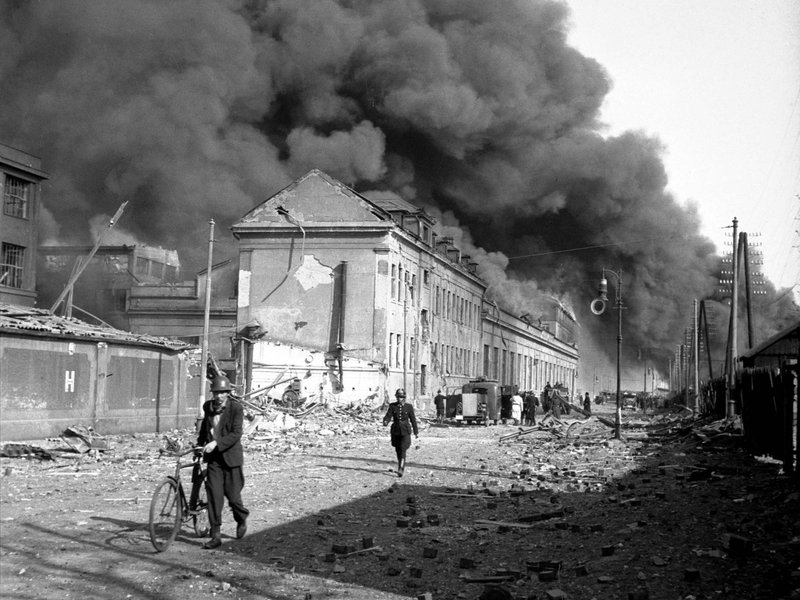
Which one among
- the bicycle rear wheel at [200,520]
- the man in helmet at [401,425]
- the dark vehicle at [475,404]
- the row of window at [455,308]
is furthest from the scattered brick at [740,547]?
the row of window at [455,308]

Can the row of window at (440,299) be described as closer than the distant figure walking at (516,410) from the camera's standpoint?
No

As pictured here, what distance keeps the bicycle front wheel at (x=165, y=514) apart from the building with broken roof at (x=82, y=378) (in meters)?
12.9

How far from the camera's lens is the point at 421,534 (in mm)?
9852

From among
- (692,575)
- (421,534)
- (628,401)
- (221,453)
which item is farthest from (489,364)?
(692,575)

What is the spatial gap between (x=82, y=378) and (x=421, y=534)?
15.6 metres

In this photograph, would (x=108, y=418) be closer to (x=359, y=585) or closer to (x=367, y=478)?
(x=367, y=478)

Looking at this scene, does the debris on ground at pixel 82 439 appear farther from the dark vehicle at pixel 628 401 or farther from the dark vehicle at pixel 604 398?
the dark vehicle at pixel 604 398

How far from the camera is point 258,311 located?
1743 inches

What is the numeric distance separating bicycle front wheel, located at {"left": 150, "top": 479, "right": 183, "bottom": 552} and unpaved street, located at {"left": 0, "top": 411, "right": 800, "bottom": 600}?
191 mm

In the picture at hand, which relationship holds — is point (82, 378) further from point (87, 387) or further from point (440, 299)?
point (440, 299)

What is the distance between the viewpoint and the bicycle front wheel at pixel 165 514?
26.5 ft

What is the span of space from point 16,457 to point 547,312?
7730 cm

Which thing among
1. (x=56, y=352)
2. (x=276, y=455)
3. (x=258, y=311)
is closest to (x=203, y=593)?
(x=276, y=455)

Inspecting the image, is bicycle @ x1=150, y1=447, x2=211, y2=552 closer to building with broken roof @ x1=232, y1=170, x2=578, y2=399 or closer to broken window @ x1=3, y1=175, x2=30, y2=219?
building with broken roof @ x1=232, y1=170, x2=578, y2=399
